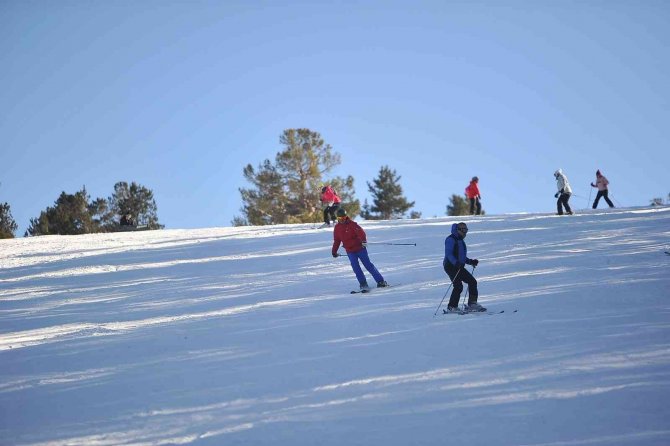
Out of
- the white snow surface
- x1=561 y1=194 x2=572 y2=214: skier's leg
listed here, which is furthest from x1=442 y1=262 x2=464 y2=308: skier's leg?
x1=561 y1=194 x2=572 y2=214: skier's leg

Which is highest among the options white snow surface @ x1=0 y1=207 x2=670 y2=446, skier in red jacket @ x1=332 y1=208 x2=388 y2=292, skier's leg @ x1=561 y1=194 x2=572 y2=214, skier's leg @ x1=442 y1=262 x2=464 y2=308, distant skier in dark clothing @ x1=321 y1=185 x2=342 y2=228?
distant skier in dark clothing @ x1=321 y1=185 x2=342 y2=228

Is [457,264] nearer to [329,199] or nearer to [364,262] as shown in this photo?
[364,262]

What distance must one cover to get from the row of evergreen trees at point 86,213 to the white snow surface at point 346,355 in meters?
32.9

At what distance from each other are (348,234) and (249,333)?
4540 mm

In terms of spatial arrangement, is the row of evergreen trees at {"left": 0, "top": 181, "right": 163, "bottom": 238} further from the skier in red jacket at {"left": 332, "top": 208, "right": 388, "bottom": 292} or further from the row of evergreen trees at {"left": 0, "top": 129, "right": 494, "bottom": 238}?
the skier in red jacket at {"left": 332, "top": 208, "right": 388, "bottom": 292}

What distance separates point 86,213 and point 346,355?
4835 cm

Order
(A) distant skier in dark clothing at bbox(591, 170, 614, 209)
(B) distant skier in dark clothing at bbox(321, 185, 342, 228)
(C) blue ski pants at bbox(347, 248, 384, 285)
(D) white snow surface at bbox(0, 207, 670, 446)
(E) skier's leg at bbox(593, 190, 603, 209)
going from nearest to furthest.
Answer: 1. (D) white snow surface at bbox(0, 207, 670, 446)
2. (C) blue ski pants at bbox(347, 248, 384, 285)
3. (B) distant skier in dark clothing at bbox(321, 185, 342, 228)
4. (A) distant skier in dark clothing at bbox(591, 170, 614, 209)
5. (E) skier's leg at bbox(593, 190, 603, 209)

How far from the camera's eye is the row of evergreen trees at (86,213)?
48.2 metres

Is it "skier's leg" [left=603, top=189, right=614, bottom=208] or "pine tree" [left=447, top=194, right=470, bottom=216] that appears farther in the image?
"pine tree" [left=447, top=194, right=470, bottom=216]

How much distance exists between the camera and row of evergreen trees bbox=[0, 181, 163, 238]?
48.2 metres

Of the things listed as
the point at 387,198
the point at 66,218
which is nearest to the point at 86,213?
the point at 66,218

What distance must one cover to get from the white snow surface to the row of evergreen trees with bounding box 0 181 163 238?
32869 mm

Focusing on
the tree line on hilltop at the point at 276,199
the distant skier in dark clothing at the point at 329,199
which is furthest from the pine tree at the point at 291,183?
the distant skier in dark clothing at the point at 329,199

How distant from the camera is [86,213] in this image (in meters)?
51.6
